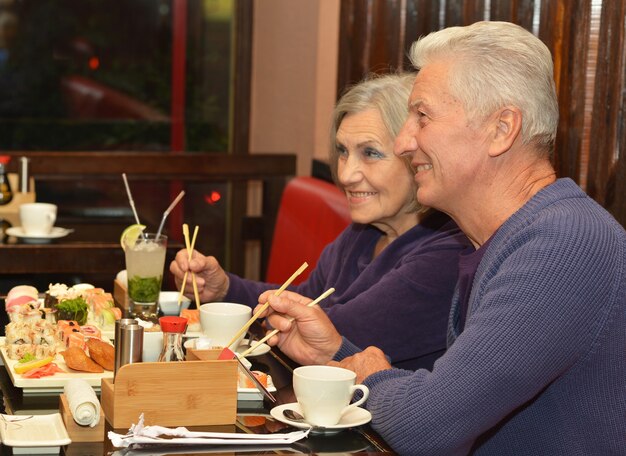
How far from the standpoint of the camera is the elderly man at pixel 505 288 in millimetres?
1428

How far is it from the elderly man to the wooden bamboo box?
24 cm

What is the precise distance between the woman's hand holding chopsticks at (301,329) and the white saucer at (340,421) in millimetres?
278

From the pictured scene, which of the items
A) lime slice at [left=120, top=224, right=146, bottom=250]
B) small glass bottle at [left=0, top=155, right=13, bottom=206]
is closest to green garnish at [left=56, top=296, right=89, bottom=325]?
lime slice at [left=120, top=224, right=146, bottom=250]

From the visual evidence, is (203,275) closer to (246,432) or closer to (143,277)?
(143,277)

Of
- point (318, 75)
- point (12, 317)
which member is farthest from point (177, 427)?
point (318, 75)

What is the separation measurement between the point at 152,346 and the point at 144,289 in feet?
2.20

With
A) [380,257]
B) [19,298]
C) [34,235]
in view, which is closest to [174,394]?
[19,298]

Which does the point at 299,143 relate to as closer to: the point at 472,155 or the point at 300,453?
the point at 472,155

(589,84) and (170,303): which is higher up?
(589,84)

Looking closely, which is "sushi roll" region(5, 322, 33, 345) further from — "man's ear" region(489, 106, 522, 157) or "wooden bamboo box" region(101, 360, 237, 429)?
"man's ear" region(489, 106, 522, 157)

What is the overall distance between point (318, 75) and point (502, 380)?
3.23 m

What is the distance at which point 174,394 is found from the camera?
4.66ft

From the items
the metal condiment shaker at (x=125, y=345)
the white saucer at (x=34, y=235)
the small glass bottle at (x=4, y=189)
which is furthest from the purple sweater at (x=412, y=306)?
the small glass bottle at (x=4, y=189)

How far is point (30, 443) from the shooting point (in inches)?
51.8
